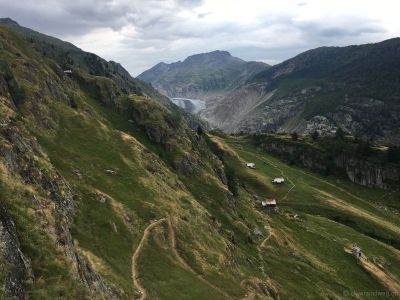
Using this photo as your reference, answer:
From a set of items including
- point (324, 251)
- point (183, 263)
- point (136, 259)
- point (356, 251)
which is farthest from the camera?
point (356, 251)

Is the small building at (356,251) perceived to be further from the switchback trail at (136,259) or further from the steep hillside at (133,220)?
the switchback trail at (136,259)

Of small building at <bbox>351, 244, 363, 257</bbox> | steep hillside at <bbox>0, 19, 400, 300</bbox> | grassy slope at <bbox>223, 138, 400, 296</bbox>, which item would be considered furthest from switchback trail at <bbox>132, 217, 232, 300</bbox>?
small building at <bbox>351, 244, 363, 257</bbox>

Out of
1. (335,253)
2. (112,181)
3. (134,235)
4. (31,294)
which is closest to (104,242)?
(134,235)

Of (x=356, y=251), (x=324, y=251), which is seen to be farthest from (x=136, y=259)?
(x=356, y=251)

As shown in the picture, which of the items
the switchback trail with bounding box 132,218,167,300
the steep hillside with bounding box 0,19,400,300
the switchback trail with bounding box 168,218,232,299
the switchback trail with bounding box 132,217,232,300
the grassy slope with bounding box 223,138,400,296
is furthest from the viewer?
the grassy slope with bounding box 223,138,400,296

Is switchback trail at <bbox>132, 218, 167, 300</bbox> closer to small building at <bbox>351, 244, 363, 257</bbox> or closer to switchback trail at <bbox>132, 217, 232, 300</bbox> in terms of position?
switchback trail at <bbox>132, 217, 232, 300</bbox>

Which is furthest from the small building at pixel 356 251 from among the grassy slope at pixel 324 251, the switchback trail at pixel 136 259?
the switchback trail at pixel 136 259

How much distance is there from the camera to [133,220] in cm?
8956

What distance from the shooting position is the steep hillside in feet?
159

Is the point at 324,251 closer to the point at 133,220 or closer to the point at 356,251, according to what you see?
the point at 356,251

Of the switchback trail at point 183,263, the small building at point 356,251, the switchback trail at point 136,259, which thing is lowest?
the small building at point 356,251

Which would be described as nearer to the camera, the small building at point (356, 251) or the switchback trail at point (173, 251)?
the switchback trail at point (173, 251)

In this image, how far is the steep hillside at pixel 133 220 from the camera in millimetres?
48531

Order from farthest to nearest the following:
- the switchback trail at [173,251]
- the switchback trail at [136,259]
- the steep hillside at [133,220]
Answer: the switchback trail at [173,251], the switchback trail at [136,259], the steep hillside at [133,220]
